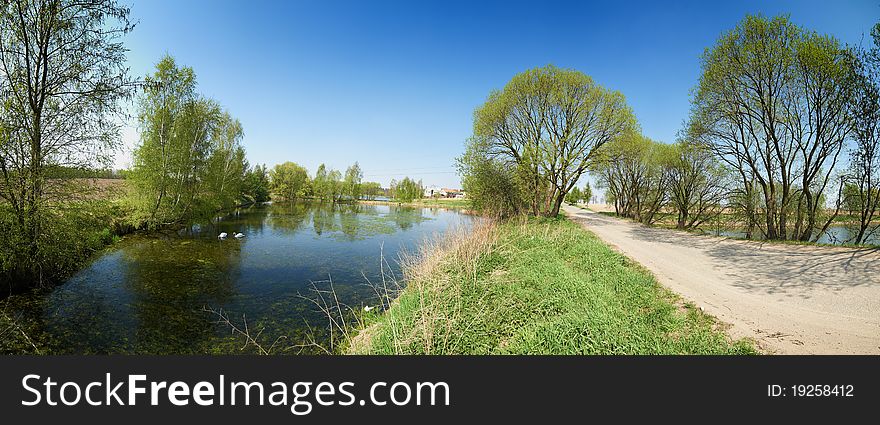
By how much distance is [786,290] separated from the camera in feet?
19.9

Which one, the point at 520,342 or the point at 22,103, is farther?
the point at 22,103

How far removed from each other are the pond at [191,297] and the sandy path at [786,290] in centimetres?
710

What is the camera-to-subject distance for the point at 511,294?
231 inches

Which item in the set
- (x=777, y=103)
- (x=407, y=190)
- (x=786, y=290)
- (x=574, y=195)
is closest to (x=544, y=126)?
(x=777, y=103)

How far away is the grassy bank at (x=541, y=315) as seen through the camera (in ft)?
12.9

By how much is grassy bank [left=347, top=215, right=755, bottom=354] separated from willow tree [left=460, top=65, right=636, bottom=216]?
47.5 feet

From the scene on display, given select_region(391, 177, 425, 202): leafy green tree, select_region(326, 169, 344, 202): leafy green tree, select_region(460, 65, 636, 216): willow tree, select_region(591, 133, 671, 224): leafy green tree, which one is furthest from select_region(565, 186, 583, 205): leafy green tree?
select_region(460, 65, 636, 216): willow tree

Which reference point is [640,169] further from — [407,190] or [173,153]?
[407,190]

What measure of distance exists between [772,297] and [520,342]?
5.13m

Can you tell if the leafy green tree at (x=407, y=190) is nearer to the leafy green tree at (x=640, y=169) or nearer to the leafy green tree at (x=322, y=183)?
the leafy green tree at (x=322, y=183)

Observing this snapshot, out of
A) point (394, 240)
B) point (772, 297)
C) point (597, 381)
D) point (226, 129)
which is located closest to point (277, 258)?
point (394, 240)

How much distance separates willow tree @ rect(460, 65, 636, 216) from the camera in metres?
20.9

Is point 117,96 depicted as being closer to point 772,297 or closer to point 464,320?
point 464,320

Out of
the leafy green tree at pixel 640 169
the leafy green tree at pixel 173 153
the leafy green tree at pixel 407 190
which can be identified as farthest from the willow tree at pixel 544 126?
the leafy green tree at pixel 407 190
